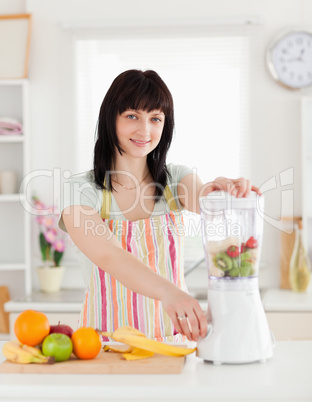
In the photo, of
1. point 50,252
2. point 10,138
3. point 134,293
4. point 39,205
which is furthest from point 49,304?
point 134,293

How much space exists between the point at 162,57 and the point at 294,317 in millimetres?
1596

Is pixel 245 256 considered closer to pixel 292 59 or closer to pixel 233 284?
pixel 233 284

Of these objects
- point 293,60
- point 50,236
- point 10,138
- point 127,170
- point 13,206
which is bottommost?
point 50,236

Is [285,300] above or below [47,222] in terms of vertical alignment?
below

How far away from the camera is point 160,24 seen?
3326 millimetres

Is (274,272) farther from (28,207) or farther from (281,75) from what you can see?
(28,207)

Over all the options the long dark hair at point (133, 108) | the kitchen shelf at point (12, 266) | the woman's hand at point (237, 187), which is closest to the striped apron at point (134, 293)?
the long dark hair at point (133, 108)

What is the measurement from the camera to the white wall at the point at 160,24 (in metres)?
3.33

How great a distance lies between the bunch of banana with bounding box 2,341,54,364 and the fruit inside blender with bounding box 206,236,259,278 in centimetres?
43

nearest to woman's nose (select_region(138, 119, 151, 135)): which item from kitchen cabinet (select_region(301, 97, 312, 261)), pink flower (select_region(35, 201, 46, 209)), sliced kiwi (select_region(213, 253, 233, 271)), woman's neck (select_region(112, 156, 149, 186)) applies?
→ woman's neck (select_region(112, 156, 149, 186))

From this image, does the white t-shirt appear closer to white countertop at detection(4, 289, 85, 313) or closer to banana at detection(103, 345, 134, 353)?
banana at detection(103, 345, 134, 353)

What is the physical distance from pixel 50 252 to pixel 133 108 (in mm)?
1820

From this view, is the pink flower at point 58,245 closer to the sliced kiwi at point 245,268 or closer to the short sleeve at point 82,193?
the short sleeve at point 82,193

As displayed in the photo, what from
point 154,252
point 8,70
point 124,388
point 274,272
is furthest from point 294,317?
point 8,70
